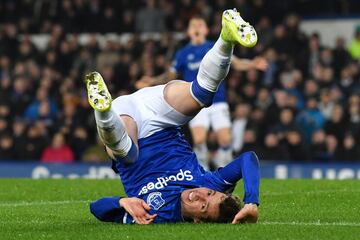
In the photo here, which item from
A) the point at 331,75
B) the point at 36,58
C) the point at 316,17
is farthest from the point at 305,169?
the point at 36,58

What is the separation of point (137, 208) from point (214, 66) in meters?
1.46

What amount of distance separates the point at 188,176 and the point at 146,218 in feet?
1.95

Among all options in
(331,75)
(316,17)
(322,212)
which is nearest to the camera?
(322,212)

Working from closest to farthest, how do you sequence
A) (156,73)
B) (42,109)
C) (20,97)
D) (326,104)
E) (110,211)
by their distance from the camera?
(110,211) → (326,104) → (156,73) → (42,109) → (20,97)

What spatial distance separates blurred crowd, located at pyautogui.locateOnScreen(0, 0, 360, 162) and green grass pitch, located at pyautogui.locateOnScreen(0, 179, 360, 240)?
18.2ft

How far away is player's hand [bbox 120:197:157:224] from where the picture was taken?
9906 mm

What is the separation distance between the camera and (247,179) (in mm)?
9625

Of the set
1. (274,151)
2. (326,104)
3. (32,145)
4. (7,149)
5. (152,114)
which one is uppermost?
(152,114)

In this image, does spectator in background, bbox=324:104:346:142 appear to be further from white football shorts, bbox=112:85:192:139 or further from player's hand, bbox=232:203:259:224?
player's hand, bbox=232:203:259:224

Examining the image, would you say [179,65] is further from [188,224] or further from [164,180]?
[188,224]

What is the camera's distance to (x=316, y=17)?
26.3m

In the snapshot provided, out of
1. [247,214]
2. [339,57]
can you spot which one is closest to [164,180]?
[247,214]

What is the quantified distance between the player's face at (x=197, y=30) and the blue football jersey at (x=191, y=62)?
107 millimetres

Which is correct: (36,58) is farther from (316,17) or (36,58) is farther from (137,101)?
(137,101)
